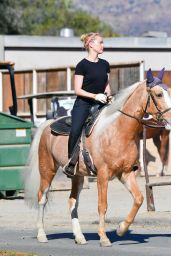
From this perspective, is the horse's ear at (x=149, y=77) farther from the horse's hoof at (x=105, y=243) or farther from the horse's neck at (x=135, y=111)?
the horse's hoof at (x=105, y=243)

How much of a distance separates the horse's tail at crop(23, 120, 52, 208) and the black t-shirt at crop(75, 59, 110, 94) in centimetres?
137

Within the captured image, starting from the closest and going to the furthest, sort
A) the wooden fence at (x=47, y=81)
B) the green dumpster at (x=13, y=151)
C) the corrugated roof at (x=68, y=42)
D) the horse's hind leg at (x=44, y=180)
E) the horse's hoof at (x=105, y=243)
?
1. the horse's hoof at (x=105, y=243)
2. the horse's hind leg at (x=44, y=180)
3. the green dumpster at (x=13, y=151)
4. the wooden fence at (x=47, y=81)
5. the corrugated roof at (x=68, y=42)

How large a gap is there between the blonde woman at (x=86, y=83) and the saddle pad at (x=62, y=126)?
44 centimetres

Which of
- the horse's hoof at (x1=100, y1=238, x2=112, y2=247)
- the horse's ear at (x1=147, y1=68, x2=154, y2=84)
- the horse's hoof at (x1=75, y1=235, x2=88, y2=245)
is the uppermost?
the horse's ear at (x1=147, y1=68, x2=154, y2=84)

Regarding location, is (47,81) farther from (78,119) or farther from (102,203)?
(102,203)

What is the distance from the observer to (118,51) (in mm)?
34844

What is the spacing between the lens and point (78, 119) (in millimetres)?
13109

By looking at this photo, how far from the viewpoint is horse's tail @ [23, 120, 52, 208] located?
14.2 meters

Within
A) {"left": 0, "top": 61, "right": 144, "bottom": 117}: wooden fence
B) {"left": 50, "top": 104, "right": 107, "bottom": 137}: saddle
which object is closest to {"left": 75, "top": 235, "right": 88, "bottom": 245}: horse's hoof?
{"left": 50, "top": 104, "right": 107, "bottom": 137}: saddle

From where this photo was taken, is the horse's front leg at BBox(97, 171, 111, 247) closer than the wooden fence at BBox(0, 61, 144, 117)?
Yes

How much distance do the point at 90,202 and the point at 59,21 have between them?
253ft

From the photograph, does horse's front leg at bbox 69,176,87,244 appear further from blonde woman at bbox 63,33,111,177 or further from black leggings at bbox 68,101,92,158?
black leggings at bbox 68,101,92,158

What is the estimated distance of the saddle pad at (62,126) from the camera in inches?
537

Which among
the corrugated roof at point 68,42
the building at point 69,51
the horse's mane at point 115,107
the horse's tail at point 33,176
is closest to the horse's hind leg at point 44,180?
the horse's tail at point 33,176
